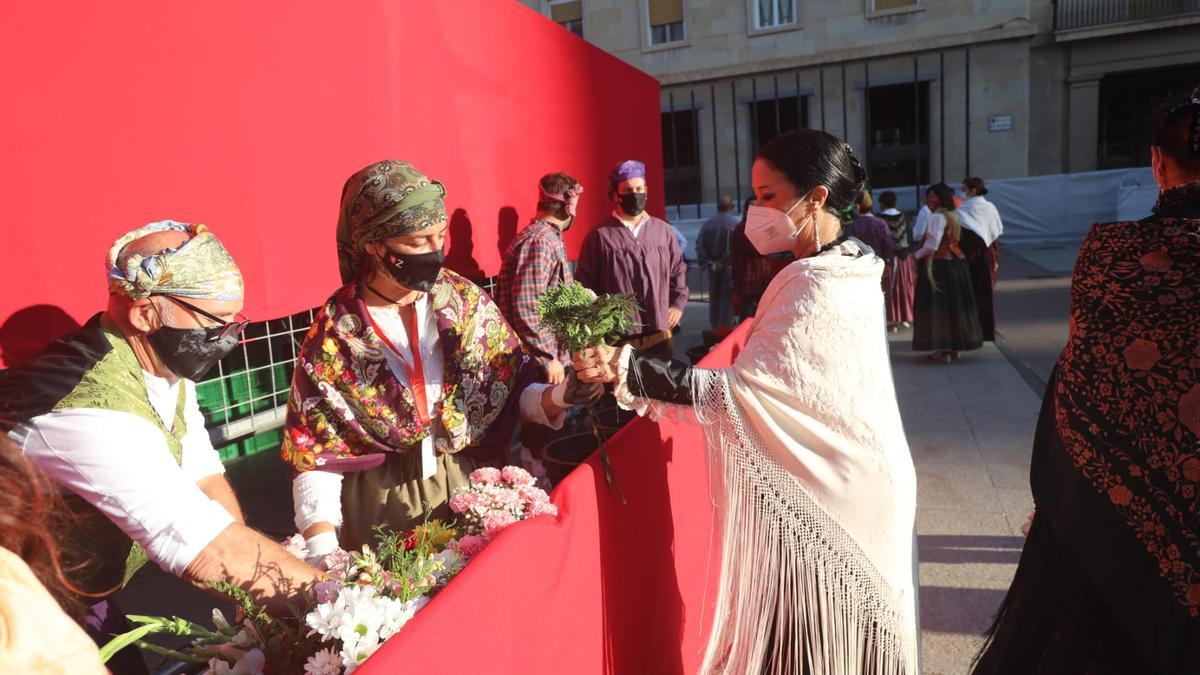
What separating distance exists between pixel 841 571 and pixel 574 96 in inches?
156

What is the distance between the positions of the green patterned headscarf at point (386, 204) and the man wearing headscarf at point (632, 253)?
117 inches

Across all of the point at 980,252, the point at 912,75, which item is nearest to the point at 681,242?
the point at 980,252

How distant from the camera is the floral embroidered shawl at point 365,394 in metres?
2.09

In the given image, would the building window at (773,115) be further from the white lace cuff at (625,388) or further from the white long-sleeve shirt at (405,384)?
the white lace cuff at (625,388)

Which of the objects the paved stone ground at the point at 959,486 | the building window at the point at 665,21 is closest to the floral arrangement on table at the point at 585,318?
the paved stone ground at the point at 959,486

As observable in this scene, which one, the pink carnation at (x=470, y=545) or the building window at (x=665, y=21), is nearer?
the pink carnation at (x=470, y=545)

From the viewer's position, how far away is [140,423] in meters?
1.61

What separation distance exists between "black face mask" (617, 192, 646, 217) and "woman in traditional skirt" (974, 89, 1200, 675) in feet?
11.0

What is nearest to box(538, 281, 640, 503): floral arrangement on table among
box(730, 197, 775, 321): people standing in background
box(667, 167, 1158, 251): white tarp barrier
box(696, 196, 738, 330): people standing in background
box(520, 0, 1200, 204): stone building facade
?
box(730, 197, 775, 321): people standing in background

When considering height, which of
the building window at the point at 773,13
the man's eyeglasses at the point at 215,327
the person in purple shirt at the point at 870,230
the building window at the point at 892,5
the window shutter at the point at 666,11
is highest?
the window shutter at the point at 666,11

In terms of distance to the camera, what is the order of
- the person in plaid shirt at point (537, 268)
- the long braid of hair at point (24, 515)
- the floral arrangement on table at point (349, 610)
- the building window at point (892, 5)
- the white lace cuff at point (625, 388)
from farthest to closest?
the building window at point (892, 5)
the person in plaid shirt at point (537, 268)
the white lace cuff at point (625, 388)
the floral arrangement on table at point (349, 610)
the long braid of hair at point (24, 515)

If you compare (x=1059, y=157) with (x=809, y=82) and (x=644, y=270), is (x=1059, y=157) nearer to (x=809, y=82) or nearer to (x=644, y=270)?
(x=809, y=82)

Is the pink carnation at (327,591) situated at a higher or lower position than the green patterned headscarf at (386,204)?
lower

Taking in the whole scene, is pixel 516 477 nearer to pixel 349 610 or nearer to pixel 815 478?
pixel 349 610
